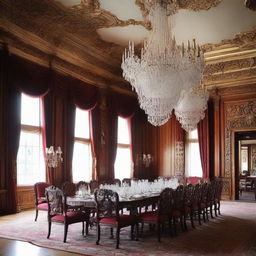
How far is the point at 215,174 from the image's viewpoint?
35.6ft

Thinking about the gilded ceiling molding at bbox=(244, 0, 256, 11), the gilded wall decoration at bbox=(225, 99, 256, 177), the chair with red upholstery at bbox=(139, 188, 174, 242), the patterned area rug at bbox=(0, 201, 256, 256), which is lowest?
the patterned area rug at bbox=(0, 201, 256, 256)

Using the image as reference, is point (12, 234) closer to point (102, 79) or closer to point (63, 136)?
point (63, 136)

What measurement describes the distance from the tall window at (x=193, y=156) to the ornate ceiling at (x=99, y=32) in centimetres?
279

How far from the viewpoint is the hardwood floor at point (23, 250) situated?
160 inches

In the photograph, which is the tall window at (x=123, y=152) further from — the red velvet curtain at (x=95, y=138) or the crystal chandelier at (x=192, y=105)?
the crystal chandelier at (x=192, y=105)

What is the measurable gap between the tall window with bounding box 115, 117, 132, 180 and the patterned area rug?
4541mm

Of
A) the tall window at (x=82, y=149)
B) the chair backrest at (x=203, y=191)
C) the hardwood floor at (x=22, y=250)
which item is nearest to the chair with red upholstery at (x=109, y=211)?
the hardwood floor at (x=22, y=250)

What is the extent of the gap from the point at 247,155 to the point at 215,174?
691 cm

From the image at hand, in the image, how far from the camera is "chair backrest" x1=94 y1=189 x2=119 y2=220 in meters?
4.48

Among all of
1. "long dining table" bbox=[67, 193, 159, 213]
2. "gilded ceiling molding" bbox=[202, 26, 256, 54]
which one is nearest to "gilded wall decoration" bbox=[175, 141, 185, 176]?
"gilded ceiling molding" bbox=[202, 26, 256, 54]

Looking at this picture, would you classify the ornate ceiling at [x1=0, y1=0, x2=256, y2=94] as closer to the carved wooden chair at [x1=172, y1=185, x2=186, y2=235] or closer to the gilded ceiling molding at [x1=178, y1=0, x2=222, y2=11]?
the gilded ceiling molding at [x1=178, y1=0, x2=222, y2=11]

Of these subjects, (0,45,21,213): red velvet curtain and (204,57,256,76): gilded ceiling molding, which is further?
(204,57,256,76): gilded ceiling molding

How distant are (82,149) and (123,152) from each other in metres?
2.12

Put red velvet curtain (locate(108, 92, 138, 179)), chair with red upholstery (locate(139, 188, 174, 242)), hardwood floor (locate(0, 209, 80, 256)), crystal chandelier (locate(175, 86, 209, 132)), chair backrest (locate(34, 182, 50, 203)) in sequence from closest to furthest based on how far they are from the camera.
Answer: hardwood floor (locate(0, 209, 80, 256)), chair with red upholstery (locate(139, 188, 174, 242)), chair backrest (locate(34, 182, 50, 203)), crystal chandelier (locate(175, 86, 209, 132)), red velvet curtain (locate(108, 92, 138, 179))
